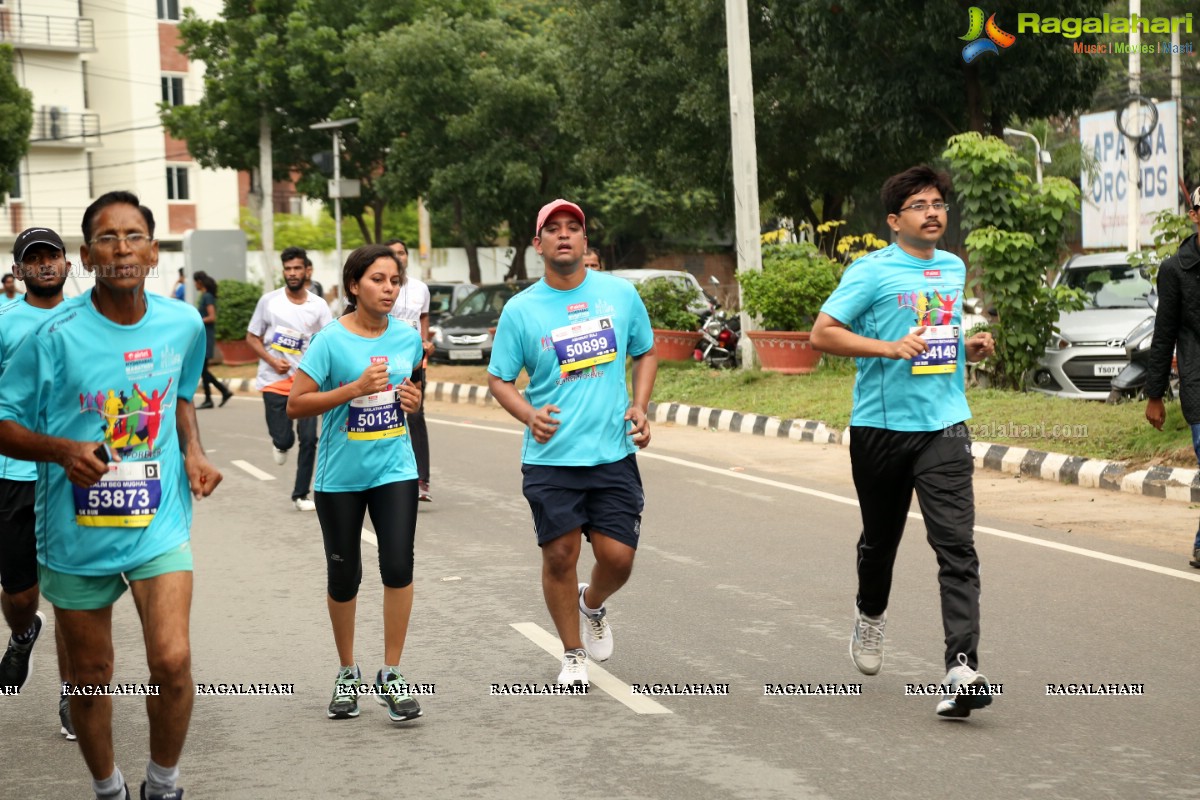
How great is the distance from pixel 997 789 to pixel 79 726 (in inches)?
108

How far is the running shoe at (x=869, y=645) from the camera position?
631 cm

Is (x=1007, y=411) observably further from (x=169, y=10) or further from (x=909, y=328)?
(x=169, y=10)

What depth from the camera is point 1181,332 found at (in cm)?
839

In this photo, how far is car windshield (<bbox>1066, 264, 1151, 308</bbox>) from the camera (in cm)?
1788

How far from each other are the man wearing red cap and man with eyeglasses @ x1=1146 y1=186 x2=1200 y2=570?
3.40 meters

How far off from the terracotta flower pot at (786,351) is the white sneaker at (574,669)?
46.0ft

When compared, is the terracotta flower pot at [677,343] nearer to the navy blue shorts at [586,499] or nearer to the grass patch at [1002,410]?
the grass patch at [1002,410]

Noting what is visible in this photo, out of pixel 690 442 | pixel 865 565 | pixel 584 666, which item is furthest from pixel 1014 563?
pixel 690 442

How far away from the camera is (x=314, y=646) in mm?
7395

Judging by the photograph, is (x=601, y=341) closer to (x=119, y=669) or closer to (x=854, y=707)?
(x=854, y=707)

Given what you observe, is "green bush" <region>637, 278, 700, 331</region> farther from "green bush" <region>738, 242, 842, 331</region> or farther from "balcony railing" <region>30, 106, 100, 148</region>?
"balcony railing" <region>30, 106, 100, 148</region>

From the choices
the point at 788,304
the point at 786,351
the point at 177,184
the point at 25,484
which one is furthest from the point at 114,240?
the point at 177,184

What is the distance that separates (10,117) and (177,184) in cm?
1944

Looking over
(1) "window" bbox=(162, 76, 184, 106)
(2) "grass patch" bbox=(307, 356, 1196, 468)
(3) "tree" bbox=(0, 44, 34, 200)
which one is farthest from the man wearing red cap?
(1) "window" bbox=(162, 76, 184, 106)
